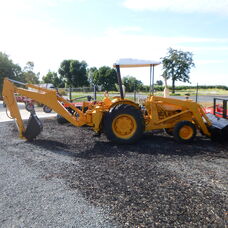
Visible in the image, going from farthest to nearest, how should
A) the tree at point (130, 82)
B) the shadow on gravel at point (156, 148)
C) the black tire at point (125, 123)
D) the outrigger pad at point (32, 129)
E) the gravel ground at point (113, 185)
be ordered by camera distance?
the tree at point (130, 82) < the outrigger pad at point (32, 129) < the black tire at point (125, 123) < the shadow on gravel at point (156, 148) < the gravel ground at point (113, 185)

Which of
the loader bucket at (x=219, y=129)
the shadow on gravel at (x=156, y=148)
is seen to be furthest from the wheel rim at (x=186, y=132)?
the loader bucket at (x=219, y=129)

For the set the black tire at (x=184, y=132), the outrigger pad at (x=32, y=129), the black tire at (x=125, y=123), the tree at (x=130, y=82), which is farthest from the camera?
the tree at (x=130, y=82)

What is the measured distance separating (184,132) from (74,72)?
5653 cm

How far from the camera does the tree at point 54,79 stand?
60.5 metres

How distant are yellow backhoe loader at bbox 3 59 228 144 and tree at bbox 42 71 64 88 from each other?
5648cm

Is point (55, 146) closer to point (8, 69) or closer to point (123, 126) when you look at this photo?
point (123, 126)

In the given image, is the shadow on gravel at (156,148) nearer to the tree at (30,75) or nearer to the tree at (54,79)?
the tree at (30,75)

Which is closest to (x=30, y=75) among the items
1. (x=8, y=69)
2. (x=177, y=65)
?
(x=8, y=69)

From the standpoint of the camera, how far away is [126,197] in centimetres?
308

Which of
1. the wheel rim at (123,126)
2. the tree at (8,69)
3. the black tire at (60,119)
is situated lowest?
the black tire at (60,119)

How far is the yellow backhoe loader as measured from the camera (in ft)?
18.7

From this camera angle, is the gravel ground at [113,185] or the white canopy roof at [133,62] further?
the white canopy roof at [133,62]

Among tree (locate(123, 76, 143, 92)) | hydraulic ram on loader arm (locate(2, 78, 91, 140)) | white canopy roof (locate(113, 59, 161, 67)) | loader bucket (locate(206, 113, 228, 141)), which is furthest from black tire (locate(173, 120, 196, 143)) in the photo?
tree (locate(123, 76, 143, 92))

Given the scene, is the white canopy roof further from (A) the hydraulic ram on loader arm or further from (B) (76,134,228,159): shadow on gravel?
(B) (76,134,228,159): shadow on gravel
